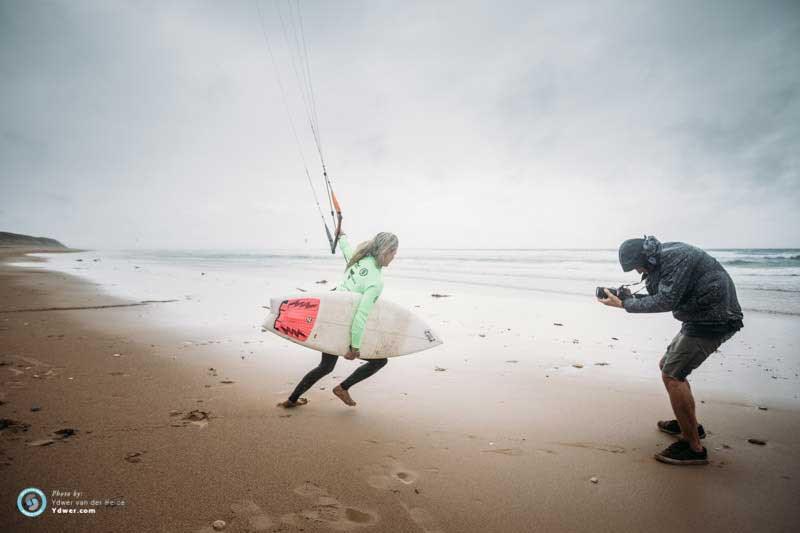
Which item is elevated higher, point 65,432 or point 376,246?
point 376,246

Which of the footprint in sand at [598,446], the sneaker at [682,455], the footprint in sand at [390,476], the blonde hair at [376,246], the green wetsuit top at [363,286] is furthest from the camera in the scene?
the blonde hair at [376,246]

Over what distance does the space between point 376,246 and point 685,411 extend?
3048mm

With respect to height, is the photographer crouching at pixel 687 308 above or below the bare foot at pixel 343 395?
above

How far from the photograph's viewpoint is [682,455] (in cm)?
285

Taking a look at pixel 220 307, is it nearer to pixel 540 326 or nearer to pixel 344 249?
pixel 344 249

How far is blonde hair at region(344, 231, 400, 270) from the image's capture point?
349cm

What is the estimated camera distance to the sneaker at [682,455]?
2834 mm

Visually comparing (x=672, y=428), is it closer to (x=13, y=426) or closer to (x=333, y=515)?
(x=333, y=515)

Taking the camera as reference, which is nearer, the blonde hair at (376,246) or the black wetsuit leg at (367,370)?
the blonde hair at (376,246)

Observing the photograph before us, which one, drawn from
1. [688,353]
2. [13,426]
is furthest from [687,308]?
[13,426]

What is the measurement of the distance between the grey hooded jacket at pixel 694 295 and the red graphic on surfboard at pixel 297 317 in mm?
3195

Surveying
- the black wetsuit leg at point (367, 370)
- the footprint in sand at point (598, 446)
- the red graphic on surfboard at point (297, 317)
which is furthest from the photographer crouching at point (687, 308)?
the red graphic on surfboard at point (297, 317)

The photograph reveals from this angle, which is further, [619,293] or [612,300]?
[619,293]

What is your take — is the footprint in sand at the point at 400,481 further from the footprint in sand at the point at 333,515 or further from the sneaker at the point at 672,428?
the sneaker at the point at 672,428
